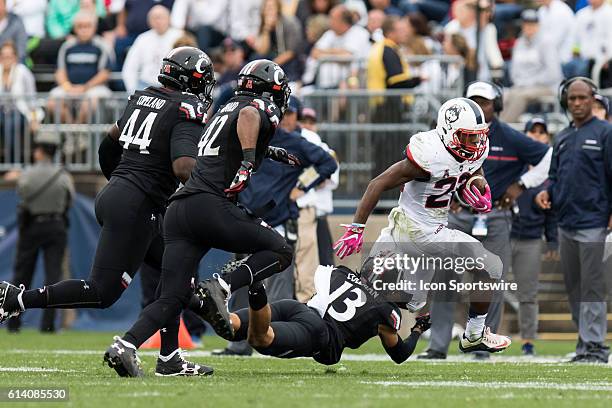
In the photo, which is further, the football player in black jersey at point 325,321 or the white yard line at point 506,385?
the football player in black jersey at point 325,321

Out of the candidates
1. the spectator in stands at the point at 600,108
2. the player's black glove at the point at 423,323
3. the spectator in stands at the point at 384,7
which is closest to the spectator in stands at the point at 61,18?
the spectator in stands at the point at 384,7

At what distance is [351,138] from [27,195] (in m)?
3.83

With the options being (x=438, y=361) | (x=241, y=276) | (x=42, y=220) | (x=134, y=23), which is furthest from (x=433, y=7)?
(x=241, y=276)

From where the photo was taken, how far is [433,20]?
64.7ft

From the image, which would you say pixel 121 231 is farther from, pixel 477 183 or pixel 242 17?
pixel 242 17

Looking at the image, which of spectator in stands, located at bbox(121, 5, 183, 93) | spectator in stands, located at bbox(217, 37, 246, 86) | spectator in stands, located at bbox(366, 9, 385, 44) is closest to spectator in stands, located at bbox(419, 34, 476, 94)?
spectator in stands, located at bbox(366, 9, 385, 44)

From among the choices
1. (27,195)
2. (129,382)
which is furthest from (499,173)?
(27,195)

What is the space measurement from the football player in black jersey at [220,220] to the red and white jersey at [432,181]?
129 cm

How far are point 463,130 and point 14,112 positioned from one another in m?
8.93

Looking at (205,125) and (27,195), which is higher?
(205,125)

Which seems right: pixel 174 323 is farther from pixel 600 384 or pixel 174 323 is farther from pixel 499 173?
pixel 499 173

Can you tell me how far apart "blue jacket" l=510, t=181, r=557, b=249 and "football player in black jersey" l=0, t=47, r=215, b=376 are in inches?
186

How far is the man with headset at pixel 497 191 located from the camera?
11844 millimetres

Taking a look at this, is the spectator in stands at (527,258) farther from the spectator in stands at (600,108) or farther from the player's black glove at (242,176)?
the player's black glove at (242,176)
